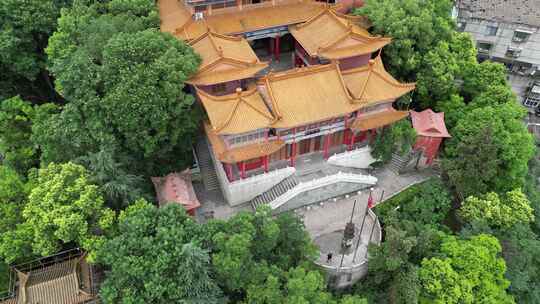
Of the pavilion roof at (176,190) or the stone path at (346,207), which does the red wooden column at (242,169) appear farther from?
the stone path at (346,207)

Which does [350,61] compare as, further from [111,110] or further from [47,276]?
[47,276]

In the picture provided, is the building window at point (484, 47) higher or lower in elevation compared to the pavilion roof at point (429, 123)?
higher

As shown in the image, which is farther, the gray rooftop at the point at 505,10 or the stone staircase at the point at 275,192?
the gray rooftop at the point at 505,10

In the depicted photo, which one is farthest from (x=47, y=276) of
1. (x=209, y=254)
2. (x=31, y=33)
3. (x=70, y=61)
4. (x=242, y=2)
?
(x=242, y=2)

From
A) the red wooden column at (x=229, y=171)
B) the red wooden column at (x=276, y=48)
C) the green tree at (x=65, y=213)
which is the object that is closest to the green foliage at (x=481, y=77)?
the red wooden column at (x=276, y=48)

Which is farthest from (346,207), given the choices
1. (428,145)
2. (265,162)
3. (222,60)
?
(222,60)

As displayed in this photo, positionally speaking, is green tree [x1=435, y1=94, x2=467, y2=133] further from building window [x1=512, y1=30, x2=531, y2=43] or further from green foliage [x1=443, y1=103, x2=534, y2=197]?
building window [x1=512, y1=30, x2=531, y2=43]
